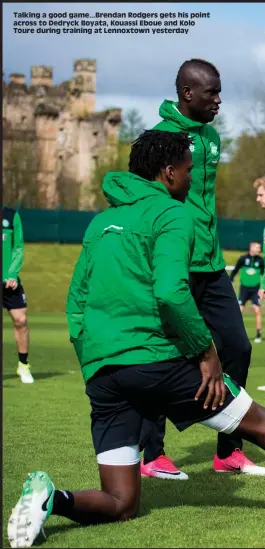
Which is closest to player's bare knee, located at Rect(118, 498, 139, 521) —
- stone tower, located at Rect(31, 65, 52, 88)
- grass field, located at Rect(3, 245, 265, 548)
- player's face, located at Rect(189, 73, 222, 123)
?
grass field, located at Rect(3, 245, 265, 548)

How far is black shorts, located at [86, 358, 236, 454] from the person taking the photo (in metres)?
4.95

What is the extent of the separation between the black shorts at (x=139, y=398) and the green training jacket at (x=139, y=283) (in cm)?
6

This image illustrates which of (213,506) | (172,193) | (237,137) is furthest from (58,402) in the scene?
(237,137)

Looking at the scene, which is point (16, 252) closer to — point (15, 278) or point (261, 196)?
point (15, 278)

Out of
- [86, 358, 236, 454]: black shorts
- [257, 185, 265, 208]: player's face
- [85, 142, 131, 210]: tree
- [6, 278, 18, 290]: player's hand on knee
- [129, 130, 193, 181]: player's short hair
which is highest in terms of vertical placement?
[129, 130, 193, 181]: player's short hair

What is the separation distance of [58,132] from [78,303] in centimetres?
8424

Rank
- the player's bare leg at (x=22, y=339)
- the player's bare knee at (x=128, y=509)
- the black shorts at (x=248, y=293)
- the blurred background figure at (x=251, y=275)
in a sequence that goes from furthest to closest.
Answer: the black shorts at (x=248, y=293)
the blurred background figure at (x=251, y=275)
the player's bare leg at (x=22, y=339)
the player's bare knee at (x=128, y=509)

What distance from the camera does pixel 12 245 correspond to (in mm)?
12867

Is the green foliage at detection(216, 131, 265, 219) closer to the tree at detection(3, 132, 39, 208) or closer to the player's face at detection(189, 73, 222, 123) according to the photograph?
the tree at detection(3, 132, 39, 208)

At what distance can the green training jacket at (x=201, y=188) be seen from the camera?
259 inches

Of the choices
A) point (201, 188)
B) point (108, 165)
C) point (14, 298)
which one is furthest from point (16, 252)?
point (108, 165)

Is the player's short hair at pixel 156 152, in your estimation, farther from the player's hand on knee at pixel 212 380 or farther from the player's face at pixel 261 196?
the player's face at pixel 261 196

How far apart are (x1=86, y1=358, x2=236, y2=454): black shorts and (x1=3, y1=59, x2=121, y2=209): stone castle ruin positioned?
7221 cm

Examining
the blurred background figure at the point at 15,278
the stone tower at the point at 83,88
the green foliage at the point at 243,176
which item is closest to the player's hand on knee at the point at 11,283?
the blurred background figure at the point at 15,278
